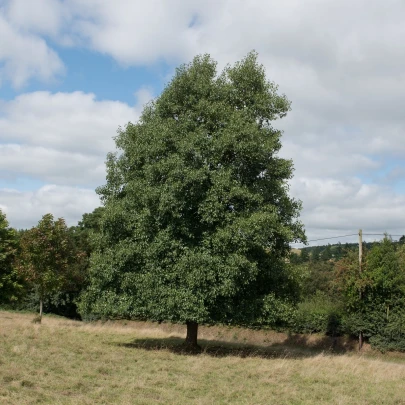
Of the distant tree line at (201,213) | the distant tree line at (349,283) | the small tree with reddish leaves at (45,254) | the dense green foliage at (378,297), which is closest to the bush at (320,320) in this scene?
the distant tree line at (349,283)

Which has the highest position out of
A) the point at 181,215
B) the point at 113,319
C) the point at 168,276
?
the point at 181,215

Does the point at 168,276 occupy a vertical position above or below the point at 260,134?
below

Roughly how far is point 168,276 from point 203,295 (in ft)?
5.10

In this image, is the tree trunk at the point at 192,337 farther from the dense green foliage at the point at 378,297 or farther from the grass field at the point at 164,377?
the dense green foliage at the point at 378,297

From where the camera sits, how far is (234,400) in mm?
11523

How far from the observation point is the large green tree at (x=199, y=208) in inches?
685

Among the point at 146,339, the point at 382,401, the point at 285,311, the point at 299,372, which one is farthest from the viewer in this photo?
the point at 146,339

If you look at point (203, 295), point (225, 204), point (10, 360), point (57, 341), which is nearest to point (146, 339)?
point (57, 341)

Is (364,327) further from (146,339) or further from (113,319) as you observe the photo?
(113,319)

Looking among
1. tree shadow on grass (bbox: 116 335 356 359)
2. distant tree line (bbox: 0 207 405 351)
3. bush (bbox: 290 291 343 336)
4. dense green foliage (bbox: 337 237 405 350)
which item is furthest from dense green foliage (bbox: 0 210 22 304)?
dense green foliage (bbox: 337 237 405 350)

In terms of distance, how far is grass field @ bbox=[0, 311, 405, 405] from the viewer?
10.8 m

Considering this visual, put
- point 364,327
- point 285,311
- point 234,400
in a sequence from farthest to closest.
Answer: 1. point 364,327
2. point 285,311
3. point 234,400

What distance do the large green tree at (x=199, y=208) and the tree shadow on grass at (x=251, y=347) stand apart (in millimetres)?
1449

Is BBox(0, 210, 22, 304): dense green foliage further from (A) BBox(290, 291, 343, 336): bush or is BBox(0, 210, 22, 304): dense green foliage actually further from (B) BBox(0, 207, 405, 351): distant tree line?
(A) BBox(290, 291, 343, 336): bush
